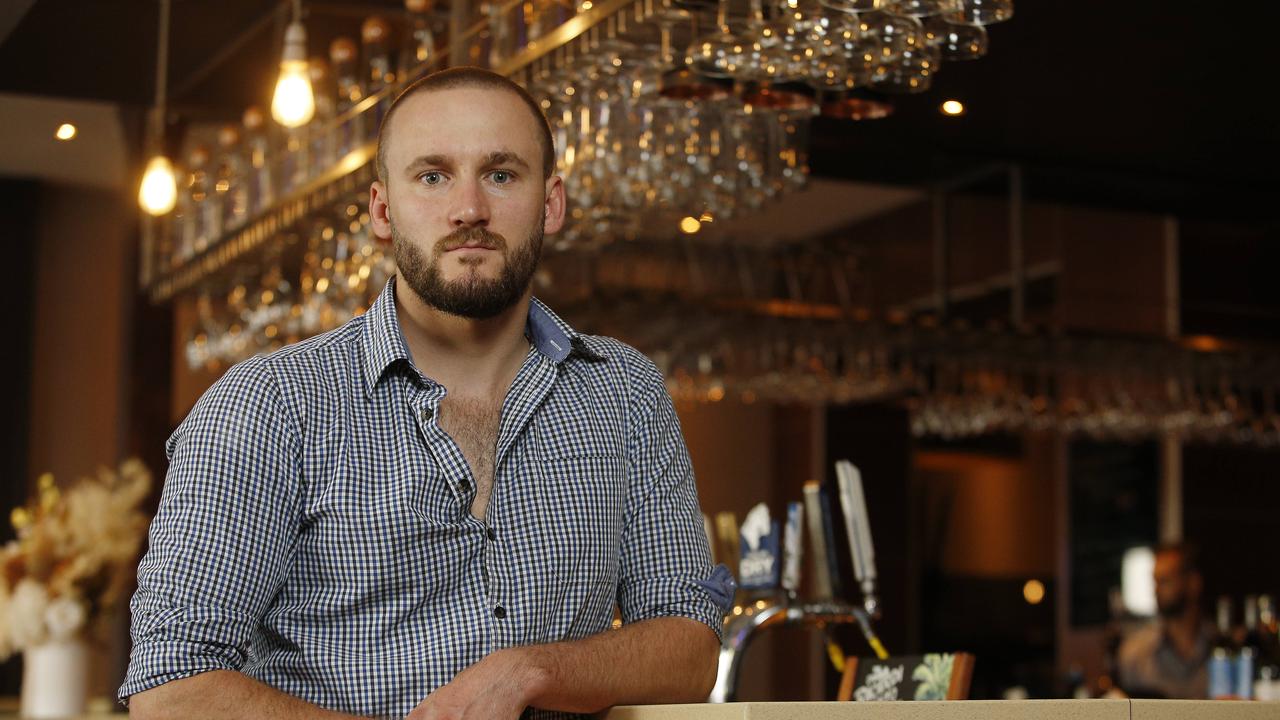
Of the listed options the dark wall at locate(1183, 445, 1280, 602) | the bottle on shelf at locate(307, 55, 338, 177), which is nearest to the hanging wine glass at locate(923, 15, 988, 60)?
Answer: the bottle on shelf at locate(307, 55, 338, 177)

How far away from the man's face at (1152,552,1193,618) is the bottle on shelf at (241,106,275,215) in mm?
3630

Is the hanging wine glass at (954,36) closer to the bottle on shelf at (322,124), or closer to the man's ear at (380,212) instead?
the man's ear at (380,212)

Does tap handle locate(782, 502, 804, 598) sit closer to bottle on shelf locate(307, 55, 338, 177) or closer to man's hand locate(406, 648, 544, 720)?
man's hand locate(406, 648, 544, 720)

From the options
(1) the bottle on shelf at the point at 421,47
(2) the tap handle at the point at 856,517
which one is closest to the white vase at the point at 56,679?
(1) the bottle on shelf at the point at 421,47

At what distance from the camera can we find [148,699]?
5.20 ft

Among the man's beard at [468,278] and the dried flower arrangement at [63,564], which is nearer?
the man's beard at [468,278]

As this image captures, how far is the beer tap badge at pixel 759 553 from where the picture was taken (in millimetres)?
2828

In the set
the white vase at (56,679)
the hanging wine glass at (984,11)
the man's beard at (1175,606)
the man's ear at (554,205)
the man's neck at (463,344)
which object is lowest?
the white vase at (56,679)

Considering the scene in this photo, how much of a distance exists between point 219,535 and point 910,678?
37.4 inches

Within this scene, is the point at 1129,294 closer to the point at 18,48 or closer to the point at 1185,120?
the point at 1185,120

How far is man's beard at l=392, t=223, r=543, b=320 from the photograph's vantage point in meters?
1.73

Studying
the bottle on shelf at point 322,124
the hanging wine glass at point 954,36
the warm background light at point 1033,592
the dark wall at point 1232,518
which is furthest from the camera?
the warm background light at point 1033,592

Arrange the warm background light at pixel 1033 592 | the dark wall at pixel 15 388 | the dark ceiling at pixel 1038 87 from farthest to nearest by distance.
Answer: the warm background light at pixel 1033 592 < the dark wall at pixel 15 388 < the dark ceiling at pixel 1038 87

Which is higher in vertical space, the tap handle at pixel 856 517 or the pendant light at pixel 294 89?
the pendant light at pixel 294 89
